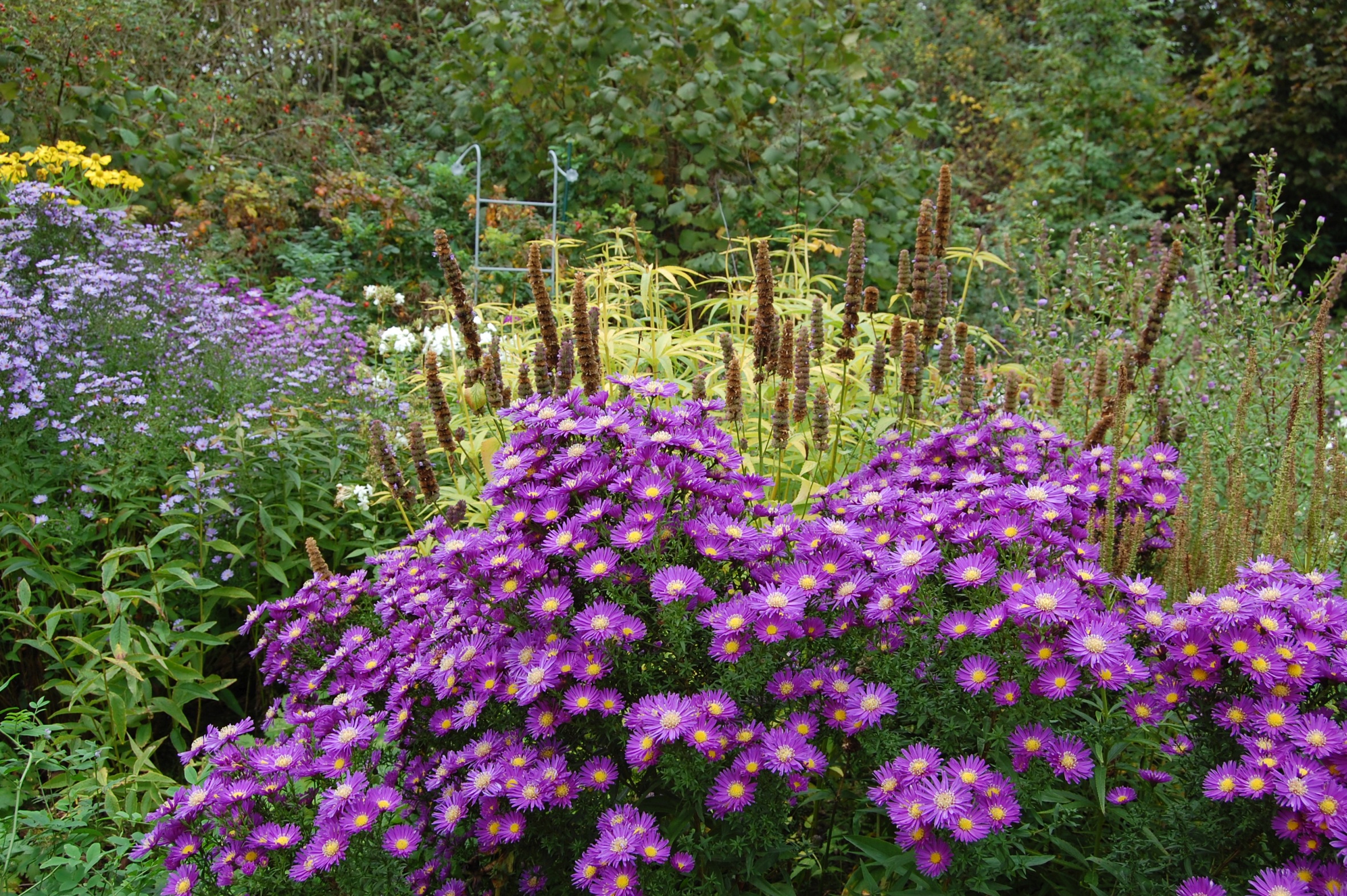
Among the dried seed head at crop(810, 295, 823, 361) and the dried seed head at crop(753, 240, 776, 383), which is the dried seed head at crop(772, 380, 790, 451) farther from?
the dried seed head at crop(810, 295, 823, 361)

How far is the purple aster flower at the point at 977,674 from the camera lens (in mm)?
1363

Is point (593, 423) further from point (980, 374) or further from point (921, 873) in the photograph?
point (980, 374)

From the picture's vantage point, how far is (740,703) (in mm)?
1502

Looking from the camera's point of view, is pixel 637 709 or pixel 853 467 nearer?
A: pixel 637 709

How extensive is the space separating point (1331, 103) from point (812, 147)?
520 cm

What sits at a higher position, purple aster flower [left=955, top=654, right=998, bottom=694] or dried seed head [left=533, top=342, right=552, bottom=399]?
dried seed head [left=533, top=342, right=552, bottom=399]

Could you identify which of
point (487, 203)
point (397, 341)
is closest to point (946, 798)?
point (397, 341)

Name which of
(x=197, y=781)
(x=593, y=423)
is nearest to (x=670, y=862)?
(x=593, y=423)

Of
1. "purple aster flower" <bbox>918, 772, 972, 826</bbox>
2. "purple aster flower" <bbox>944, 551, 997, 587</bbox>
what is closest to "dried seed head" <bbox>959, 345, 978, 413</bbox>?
"purple aster flower" <bbox>944, 551, 997, 587</bbox>

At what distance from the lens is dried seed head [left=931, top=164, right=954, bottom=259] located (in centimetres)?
221

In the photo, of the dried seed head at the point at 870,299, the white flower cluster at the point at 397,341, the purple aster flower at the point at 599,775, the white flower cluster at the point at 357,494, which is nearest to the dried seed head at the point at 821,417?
the dried seed head at the point at 870,299

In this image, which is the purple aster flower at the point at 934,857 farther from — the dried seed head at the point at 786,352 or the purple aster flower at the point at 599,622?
the dried seed head at the point at 786,352

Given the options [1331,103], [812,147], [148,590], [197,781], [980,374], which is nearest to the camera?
[197,781]

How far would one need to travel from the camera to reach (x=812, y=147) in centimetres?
579
